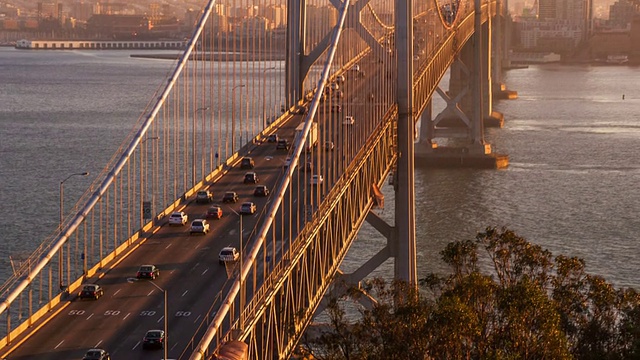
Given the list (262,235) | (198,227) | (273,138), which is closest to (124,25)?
(273,138)

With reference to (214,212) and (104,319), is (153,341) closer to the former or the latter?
(104,319)

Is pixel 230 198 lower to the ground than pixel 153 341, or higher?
higher

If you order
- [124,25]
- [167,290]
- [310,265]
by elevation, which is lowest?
[167,290]

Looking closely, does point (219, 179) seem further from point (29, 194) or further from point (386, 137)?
point (29, 194)

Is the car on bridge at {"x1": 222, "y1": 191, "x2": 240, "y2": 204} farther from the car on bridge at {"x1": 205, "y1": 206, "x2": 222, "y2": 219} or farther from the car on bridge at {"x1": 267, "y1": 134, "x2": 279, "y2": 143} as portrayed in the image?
the car on bridge at {"x1": 267, "y1": 134, "x2": 279, "y2": 143}

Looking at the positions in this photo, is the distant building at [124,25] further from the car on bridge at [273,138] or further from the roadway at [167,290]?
the roadway at [167,290]

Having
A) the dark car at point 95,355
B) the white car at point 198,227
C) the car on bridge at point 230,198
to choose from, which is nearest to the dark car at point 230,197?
the car on bridge at point 230,198
